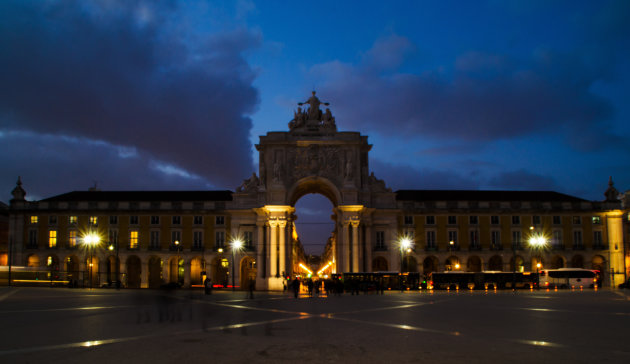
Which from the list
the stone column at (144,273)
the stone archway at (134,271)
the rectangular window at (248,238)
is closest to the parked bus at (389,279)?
the rectangular window at (248,238)

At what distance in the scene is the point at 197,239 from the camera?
76.2m

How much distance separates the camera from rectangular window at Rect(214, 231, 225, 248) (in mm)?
75688

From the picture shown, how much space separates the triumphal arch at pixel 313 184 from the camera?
71250mm

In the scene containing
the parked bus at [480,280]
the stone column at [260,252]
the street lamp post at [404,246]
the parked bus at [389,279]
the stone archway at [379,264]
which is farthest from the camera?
the stone archway at [379,264]

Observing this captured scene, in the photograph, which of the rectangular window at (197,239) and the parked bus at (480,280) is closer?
the parked bus at (480,280)

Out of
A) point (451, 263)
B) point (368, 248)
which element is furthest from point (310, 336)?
point (451, 263)

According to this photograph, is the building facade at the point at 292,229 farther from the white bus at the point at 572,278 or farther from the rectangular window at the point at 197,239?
the white bus at the point at 572,278

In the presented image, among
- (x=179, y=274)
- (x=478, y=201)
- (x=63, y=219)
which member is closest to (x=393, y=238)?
(x=478, y=201)

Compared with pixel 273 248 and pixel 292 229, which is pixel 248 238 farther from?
pixel 292 229

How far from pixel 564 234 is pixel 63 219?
2820 inches

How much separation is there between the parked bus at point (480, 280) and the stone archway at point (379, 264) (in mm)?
11497

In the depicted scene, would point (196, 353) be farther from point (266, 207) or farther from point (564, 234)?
point (564, 234)

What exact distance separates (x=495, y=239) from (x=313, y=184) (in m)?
27.0

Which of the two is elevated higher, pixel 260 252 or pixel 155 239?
pixel 155 239
